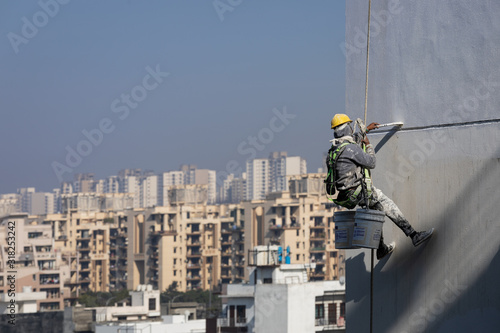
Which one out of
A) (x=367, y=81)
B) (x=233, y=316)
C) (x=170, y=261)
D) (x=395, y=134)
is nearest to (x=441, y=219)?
(x=395, y=134)

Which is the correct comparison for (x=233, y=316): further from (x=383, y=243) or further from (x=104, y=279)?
(x=104, y=279)

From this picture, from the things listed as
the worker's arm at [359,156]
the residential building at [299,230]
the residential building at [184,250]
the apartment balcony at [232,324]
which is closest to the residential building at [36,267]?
the residential building at [184,250]

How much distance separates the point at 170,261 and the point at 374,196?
99.5 metres

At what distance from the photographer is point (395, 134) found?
554 cm

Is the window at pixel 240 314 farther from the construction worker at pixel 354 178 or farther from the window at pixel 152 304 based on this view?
the construction worker at pixel 354 178

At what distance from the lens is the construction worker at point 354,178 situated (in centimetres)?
534

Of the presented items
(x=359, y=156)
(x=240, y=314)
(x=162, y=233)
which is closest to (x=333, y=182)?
(x=359, y=156)

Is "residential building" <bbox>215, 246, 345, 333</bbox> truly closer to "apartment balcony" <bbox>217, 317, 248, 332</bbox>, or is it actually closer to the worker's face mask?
"apartment balcony" <bbox>217, 317, 248, 332</bbox>

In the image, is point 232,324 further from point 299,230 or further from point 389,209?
point 299,230

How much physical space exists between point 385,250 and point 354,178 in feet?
1.66

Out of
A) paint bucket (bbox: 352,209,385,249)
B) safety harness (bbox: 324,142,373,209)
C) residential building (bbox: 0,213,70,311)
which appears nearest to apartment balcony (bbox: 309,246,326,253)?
residential building (bbox: 0,213,70,311)

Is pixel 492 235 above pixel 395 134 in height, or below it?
below

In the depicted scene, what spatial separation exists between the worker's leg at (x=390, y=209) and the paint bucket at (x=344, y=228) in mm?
151

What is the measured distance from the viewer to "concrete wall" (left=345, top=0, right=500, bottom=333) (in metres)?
5.01
